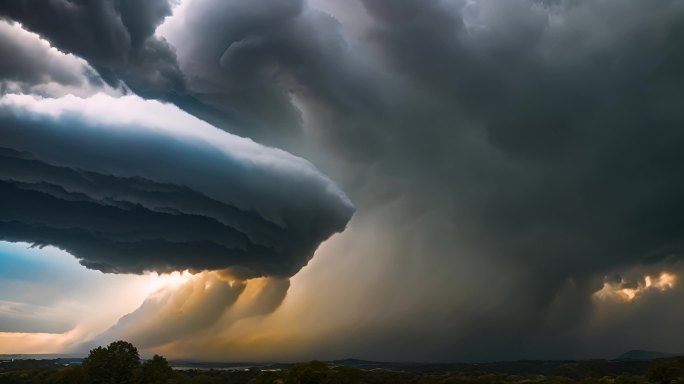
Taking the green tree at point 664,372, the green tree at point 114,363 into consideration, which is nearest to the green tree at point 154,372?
the green tree at point 114,363

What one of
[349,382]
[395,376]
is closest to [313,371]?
[349,382]

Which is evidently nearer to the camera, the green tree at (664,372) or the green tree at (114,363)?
the green tree at (114,363)

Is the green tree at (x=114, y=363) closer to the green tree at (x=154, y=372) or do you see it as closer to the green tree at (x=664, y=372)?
the green tree at (x=154, y=372)

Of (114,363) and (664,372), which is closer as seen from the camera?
(114,363)

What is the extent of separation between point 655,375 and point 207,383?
297 ft

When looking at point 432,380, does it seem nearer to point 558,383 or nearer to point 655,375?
point 558,383

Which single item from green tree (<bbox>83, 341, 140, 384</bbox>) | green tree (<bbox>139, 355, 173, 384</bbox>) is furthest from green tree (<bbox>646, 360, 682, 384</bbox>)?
green tree (<bbox>83, 341, 140, 384</bbox>)

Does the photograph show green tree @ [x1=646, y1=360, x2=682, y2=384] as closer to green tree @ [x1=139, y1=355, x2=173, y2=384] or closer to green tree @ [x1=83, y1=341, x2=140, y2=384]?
green tree @ [x1=139, y1=355, x2=173, y2=384]

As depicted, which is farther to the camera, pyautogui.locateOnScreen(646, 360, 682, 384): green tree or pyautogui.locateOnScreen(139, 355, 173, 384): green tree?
A: pyautogui.locateOnScreen(646, 360, 682, 384): green tree

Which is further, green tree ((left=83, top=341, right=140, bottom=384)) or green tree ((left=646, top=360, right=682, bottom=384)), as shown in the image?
green tree ((left=646, top=360, right=682, bottom=384))

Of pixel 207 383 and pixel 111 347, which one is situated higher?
pixel 111 347

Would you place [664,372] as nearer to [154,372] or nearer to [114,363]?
[154,372]

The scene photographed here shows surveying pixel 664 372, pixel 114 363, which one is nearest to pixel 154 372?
pixel 114 363

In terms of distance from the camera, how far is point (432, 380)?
A: 443 feet
